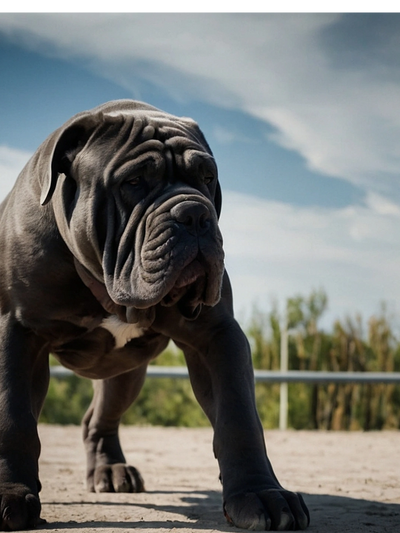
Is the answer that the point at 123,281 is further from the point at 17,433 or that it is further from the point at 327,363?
the point at 327,363

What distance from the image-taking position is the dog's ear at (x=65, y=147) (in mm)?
3771

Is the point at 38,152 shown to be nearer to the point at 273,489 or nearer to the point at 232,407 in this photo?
the point at 232,407

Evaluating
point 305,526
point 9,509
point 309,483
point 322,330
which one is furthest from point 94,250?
point 322,330

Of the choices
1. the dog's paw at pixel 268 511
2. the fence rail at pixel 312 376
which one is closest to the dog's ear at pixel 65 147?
the dog's paw at pixel 268 511

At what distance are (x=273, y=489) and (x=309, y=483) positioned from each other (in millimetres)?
2239

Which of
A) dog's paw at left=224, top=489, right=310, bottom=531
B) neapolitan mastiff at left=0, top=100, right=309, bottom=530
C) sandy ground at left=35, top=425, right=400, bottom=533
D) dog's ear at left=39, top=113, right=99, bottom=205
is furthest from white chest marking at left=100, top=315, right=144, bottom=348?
dog's paw at left=224, top=489, right=310, bottom=531

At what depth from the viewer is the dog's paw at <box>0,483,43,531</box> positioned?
3236 mm

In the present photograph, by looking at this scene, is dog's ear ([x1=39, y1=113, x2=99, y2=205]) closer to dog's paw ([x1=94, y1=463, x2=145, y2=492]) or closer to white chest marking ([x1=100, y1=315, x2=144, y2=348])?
white chest marking ([x1=100, y1=315, x2=144, y2=348])

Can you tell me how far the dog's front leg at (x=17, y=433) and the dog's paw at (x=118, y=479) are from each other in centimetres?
136

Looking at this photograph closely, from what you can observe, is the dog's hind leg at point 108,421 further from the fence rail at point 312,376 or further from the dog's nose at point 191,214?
the fence rail at point 312,376

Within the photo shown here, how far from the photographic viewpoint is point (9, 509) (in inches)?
128

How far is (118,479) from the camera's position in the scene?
5.10 m

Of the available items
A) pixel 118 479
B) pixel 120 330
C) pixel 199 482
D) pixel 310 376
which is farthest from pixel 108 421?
pixel 310 376

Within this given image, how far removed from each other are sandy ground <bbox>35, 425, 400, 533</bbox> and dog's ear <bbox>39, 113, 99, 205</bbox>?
160 centimetres
